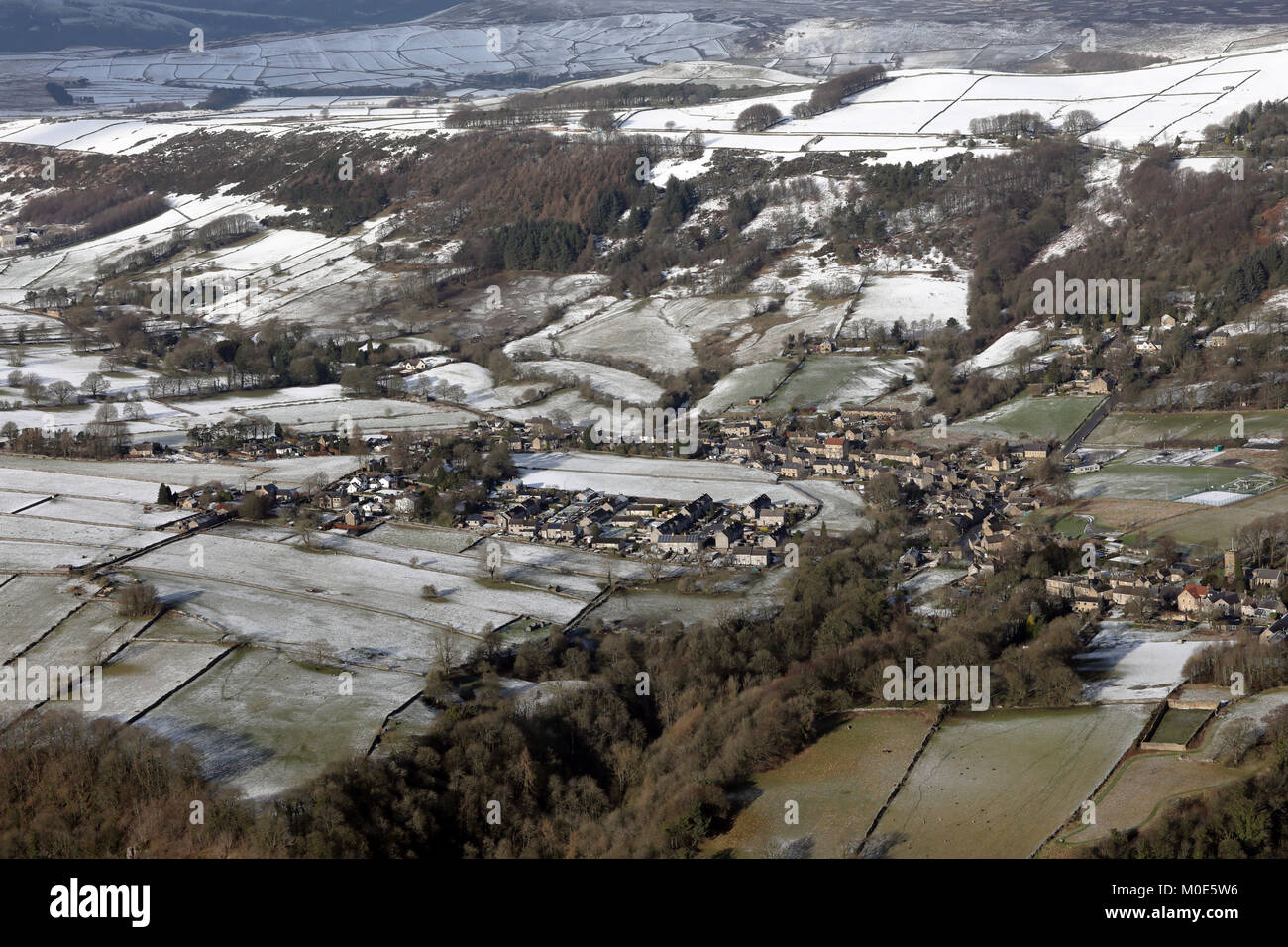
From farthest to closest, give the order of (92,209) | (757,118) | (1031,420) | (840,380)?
(92,209) → (757,118) → (840,380) → (1031,420)

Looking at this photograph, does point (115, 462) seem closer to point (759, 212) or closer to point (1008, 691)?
point (1008, 691)

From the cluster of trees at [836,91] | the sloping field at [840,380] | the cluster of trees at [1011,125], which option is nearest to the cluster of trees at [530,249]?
the cluster of trees at [836,91]

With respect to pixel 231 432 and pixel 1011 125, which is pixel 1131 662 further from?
pixel 1011 125

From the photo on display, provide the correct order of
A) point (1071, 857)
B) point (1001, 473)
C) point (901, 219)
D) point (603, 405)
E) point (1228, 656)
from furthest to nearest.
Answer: point (901, 219) → point (603, 405) → point (1001, 473) → point (1228, 656) → point (1071, 857)

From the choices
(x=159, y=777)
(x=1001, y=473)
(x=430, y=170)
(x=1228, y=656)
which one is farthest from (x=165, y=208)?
(x=1228, y=656)

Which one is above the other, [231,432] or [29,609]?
[231,432]

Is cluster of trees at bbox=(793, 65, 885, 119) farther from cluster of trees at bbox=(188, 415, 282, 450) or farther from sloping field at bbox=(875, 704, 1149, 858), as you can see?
sloping field at bbox=(875, 704, 1149, 858)

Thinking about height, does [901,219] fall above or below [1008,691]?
Answer: above

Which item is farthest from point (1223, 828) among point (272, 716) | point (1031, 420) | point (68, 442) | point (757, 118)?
point (757, 118)
